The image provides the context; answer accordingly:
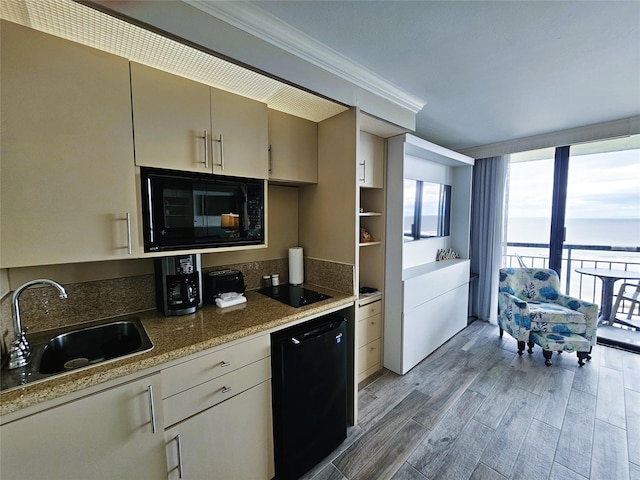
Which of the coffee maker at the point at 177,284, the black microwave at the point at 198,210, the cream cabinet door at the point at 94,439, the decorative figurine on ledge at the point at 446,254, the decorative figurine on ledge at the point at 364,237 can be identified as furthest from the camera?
the decorative figurine on ledge at the point at 446,254

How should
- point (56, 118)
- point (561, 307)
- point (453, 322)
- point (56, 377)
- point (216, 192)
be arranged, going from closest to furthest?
1. point (56, 377)
2. point (56, 118)
3. point (216, 192)
4. point (561, 307)
5. point (453, 322)

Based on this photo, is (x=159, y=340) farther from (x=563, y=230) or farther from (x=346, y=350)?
(x=563, y=230)

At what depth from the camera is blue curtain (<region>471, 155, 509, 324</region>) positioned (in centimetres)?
365

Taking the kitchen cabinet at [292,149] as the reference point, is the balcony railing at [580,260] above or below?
below

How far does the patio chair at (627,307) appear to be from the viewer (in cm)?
330

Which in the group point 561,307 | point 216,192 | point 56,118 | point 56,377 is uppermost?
point 56,118

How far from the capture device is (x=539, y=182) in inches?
139

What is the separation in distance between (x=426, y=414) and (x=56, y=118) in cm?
285

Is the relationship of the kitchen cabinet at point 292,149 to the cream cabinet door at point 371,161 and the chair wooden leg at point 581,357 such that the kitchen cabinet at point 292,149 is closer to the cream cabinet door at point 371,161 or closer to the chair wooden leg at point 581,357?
the cream cabinet door at point 371,161

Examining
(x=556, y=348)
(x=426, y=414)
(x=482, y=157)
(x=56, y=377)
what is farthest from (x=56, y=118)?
(x=482, y=157)

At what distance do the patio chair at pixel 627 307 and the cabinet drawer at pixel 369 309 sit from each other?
337cm

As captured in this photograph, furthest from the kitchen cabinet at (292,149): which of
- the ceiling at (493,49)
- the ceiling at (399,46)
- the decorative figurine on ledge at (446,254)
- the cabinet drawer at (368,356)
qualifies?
the decorative figurine on ledge at (446,254)

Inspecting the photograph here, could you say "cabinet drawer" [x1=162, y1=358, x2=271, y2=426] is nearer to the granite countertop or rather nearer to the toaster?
the granite countertop

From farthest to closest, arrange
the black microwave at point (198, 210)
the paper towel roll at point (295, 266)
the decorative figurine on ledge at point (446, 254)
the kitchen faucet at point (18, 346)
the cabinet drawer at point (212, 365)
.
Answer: the decorative figurine on ledge at point (446, 254) → the paper towel roll at point (295, 266) → the black microwave at point (198, 210) → the cabinet drawer at point (212, 365) → the kitchen faucet at point (18, 346)
